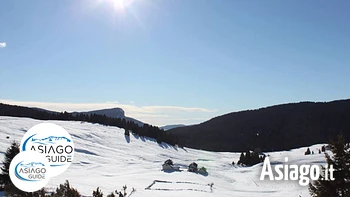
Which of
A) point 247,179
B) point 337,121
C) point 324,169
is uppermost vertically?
point 337,121

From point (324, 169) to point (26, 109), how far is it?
11049cm

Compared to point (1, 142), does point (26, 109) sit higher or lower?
higher

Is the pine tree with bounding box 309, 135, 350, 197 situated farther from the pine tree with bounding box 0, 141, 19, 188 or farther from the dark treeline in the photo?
the dark treeline

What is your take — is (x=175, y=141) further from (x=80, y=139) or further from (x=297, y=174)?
(x=297, y=174)

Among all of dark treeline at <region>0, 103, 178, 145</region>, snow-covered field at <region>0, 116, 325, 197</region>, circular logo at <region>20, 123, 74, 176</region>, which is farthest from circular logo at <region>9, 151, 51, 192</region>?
dark treeline at <region>0, 103, 178, 145</region>

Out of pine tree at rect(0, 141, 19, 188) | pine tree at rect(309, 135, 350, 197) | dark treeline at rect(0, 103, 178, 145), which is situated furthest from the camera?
dark treeline at rect(0, 103, 178, 145)

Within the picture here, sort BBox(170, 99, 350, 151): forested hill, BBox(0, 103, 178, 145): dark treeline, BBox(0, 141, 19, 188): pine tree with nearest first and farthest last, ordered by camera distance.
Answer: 1. BBox(0, 141, 19, 188): pine tree
2. BBox(0, 103, 178, 145): dark treeline
3. BBox(170, 99, 350, 151): forested hill

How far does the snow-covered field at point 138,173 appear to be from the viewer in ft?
86.4

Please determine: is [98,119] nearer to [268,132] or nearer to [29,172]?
[29,172]

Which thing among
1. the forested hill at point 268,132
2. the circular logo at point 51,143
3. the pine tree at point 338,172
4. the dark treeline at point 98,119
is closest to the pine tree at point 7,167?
the circular logo at point 51,143

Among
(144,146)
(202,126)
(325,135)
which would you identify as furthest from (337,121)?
(144,146)

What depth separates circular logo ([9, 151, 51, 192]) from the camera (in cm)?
1069

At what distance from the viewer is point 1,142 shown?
131 ft

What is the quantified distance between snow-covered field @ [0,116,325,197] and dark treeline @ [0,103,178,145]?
5814 mm
